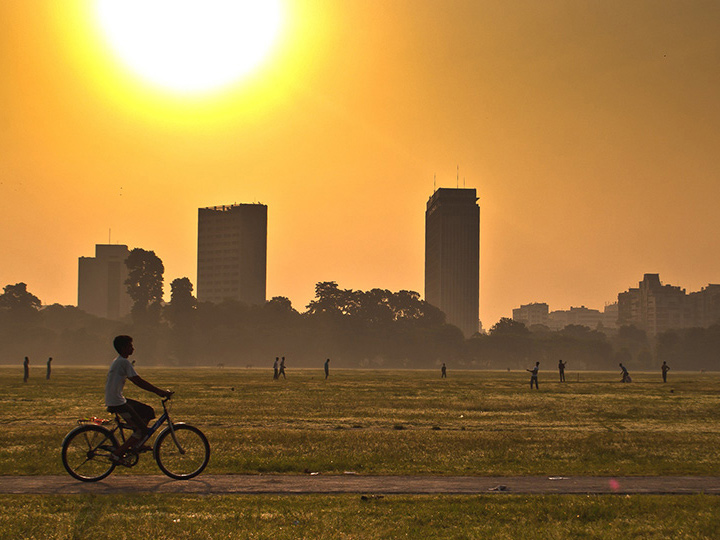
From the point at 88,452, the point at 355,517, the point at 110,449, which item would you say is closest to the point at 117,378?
the point at 110,449

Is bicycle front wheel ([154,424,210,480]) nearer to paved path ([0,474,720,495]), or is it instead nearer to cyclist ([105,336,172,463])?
paved path ([0,474,720,495])

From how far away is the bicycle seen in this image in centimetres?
1627

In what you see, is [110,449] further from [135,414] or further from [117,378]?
[117,378]

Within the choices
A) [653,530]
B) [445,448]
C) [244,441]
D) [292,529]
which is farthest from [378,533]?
[244,441]

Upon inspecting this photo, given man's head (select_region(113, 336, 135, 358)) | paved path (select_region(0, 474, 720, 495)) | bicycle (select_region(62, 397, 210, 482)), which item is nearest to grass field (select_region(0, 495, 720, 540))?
paved path (select_region(0, 474, 720, 495))

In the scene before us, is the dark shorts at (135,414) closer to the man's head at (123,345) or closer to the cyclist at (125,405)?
the cyclist at (125,405)

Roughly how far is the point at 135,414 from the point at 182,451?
1.20m

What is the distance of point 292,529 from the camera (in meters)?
12.3

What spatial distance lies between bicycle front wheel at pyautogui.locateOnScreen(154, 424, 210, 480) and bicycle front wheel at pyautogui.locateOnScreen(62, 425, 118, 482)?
0.93 meters

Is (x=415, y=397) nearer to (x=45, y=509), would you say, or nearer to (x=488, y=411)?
(x=488, y=411)

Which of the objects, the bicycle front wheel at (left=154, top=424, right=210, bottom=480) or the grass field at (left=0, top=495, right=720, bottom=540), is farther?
the bicycle front wheel at (left=154, top=424, right=210, bottom=480)

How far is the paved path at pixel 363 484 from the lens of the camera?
15656mm

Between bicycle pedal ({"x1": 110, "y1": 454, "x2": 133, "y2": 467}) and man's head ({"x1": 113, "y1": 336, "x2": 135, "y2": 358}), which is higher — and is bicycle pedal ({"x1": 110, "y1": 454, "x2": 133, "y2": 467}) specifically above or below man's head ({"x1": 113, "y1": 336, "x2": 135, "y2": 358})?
below

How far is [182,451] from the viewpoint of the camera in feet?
54.7
